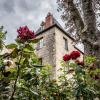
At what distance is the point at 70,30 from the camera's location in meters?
10.5

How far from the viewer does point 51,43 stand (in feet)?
68.7

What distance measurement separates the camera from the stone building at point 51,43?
20.2 m

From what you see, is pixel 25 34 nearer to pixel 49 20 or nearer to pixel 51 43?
pixel 51 43

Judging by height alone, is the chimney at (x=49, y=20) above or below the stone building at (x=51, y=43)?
above

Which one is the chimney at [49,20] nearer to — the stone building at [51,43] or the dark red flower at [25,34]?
the stone building at [51,43]

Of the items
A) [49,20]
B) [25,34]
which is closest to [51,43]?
[49,20]

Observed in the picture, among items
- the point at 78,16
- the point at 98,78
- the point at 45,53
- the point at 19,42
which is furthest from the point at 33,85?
the point at 45,53

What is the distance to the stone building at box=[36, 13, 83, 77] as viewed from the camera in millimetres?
20188

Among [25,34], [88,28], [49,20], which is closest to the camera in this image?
[25,34]

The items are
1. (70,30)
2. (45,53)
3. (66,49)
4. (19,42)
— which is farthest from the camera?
(66,49)

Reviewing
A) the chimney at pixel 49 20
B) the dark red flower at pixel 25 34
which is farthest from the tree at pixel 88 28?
the chimney at pixel 49 20

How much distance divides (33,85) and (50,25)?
18207 mm

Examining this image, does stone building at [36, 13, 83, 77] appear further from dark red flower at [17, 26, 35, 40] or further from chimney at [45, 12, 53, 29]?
dark red flower at [17, 26, 35, 40]

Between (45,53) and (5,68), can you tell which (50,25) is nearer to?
(45,53)
